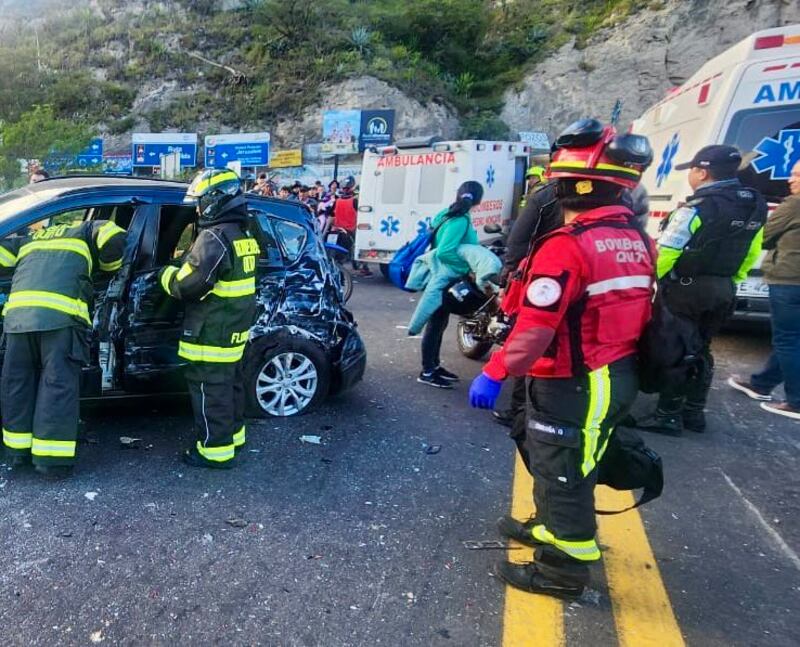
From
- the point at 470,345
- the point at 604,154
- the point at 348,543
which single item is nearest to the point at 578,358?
the point at 604,154

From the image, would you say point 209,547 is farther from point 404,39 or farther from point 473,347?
point 404,39

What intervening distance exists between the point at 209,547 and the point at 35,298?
64.8 inches

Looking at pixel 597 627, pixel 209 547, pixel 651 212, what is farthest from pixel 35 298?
pixel 651 212

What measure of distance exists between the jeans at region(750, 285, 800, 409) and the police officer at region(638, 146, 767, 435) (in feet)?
2.15

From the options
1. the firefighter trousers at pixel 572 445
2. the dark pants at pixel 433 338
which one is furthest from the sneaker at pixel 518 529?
the dark pants at pixel 433 338

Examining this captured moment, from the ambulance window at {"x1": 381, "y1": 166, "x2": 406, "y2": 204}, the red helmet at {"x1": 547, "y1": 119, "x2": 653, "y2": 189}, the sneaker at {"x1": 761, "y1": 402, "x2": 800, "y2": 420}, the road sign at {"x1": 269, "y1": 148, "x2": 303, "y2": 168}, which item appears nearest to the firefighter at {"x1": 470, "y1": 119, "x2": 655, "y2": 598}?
the red helmet at {"x1": 547, "y1": 119, "x2": 653, "y2": 189}

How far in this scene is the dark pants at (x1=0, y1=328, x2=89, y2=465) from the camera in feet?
10.3

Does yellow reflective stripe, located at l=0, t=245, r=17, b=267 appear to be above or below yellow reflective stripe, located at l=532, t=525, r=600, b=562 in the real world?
above

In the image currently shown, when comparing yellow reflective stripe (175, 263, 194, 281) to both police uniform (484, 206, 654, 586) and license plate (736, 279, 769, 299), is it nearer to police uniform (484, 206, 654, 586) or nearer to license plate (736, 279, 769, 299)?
police uniform (484, 206, 654, 586)

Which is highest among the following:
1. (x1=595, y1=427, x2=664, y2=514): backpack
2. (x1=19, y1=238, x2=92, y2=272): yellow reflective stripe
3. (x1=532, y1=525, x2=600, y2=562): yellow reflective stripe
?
(x1=19, y1=238, x2=92, y2=272): yellow reflective stripe

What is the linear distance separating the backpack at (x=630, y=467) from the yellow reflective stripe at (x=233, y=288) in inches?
84.4

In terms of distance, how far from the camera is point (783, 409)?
187 inches

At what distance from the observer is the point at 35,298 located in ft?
10.3

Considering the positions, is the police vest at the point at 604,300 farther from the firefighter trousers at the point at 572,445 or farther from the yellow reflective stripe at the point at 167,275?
the yellow reflective stripe at the point at 167,275
